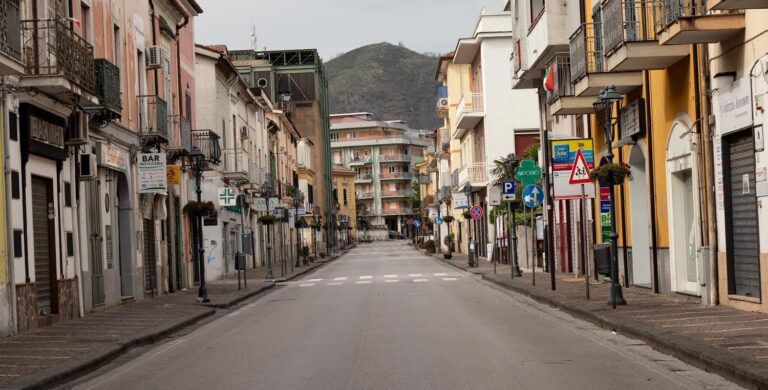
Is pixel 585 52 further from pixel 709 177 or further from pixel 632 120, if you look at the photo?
pixel 709 177

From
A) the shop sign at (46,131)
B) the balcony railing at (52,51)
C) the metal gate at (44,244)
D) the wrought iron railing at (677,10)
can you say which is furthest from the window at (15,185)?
the wrought iron railing at (677,10)

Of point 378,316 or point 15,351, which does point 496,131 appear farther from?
point 15,351

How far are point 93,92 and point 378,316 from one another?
21.5 ft

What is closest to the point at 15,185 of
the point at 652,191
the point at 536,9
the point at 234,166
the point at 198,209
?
the point at 198,209

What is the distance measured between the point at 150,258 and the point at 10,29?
14.9 meters

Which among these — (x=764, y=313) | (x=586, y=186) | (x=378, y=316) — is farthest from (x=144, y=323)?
(x=764, y=313)

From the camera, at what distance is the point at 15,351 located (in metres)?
14.5

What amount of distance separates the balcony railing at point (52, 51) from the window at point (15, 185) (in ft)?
5.40

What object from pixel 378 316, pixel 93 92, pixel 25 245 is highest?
pixel 93 92

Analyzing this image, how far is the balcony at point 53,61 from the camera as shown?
699 inches

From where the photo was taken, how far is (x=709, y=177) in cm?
1795

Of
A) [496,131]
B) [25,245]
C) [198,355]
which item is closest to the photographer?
[198,355]

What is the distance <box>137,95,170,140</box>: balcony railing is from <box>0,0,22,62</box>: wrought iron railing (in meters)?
11.8

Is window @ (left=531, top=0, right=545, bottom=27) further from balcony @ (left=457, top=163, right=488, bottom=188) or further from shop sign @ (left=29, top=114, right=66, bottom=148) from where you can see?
balcony @ (left=457, top=163, right=488, bottom=188)
